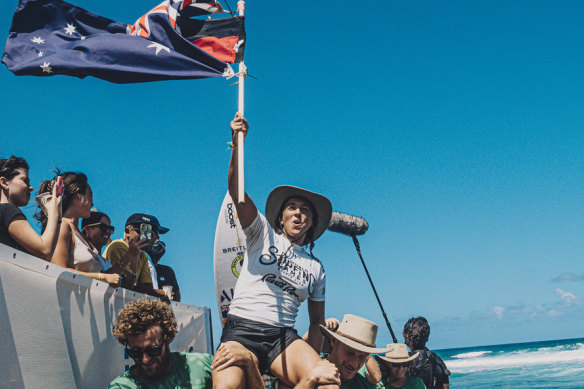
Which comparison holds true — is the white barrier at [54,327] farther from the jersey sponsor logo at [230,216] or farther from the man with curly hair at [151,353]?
the jersey sponsor logo at [230,216]

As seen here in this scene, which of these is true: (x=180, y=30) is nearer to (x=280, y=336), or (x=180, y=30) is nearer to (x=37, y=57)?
(x=37, y=57)

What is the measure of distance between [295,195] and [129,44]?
2.54 m

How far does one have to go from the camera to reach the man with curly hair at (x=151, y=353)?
3.36 m

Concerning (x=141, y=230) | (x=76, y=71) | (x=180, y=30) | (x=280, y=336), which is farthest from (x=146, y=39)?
(x=280, y=336)

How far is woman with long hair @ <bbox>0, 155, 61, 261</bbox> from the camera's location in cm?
328

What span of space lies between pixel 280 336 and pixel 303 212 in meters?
0.93

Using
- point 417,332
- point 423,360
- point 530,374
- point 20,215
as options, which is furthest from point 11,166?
point 530,374

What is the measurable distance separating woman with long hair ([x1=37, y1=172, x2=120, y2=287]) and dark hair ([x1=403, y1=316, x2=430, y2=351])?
3.84 meters

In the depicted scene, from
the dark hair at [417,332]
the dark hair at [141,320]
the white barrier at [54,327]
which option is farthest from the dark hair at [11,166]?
the dark hair at [417,332]

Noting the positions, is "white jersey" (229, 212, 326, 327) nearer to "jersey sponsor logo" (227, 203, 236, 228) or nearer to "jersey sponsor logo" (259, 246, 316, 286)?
"jersey sponsor logo" (259, 246, 316, 286)

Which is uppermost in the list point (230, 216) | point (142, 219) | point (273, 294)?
point (230, 216)

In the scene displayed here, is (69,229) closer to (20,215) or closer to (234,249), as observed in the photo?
(20,215)

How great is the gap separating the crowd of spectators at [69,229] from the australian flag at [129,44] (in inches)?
55.4

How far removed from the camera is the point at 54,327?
310 cm
